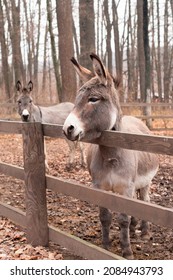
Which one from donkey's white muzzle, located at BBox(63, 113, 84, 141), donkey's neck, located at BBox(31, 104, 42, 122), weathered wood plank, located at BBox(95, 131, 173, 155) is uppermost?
donkey's white muzzle, located at BBox(63, 113, 84, 141)

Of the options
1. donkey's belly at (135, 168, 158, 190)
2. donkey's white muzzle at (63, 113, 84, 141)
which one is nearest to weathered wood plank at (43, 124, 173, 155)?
donkey's white muzzle at (63, 113, 84, 141)

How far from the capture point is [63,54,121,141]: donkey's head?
12.9ft

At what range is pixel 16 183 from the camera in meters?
8.52

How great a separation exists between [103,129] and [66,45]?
12.0m

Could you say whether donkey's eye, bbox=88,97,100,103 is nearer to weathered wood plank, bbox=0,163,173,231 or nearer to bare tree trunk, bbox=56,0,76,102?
weathered wood plank, bbox=0,163,173,231

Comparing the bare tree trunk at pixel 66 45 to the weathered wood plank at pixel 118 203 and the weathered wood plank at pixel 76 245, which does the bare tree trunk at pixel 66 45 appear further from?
the weathered wood plank at pixel 118 203

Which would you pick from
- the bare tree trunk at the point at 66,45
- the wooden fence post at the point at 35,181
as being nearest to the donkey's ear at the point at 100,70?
the wooden fence post at the point at 35,181

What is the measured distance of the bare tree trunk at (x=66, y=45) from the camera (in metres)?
15.2

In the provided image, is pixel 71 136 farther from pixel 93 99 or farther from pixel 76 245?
pixel 76 245

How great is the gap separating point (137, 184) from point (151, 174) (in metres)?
0.65

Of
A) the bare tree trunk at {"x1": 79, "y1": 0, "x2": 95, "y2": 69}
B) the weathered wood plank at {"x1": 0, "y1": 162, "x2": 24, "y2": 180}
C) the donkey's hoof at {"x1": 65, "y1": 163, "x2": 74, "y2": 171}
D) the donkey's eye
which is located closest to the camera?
the donkey's eye

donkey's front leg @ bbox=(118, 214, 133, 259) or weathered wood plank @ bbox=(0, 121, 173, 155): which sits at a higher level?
weathered wood plank @ bbox=(0, 121, 173, 155)

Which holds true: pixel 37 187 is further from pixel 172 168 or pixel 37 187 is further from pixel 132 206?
pixel 172 168

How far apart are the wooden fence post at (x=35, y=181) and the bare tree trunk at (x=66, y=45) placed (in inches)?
440
